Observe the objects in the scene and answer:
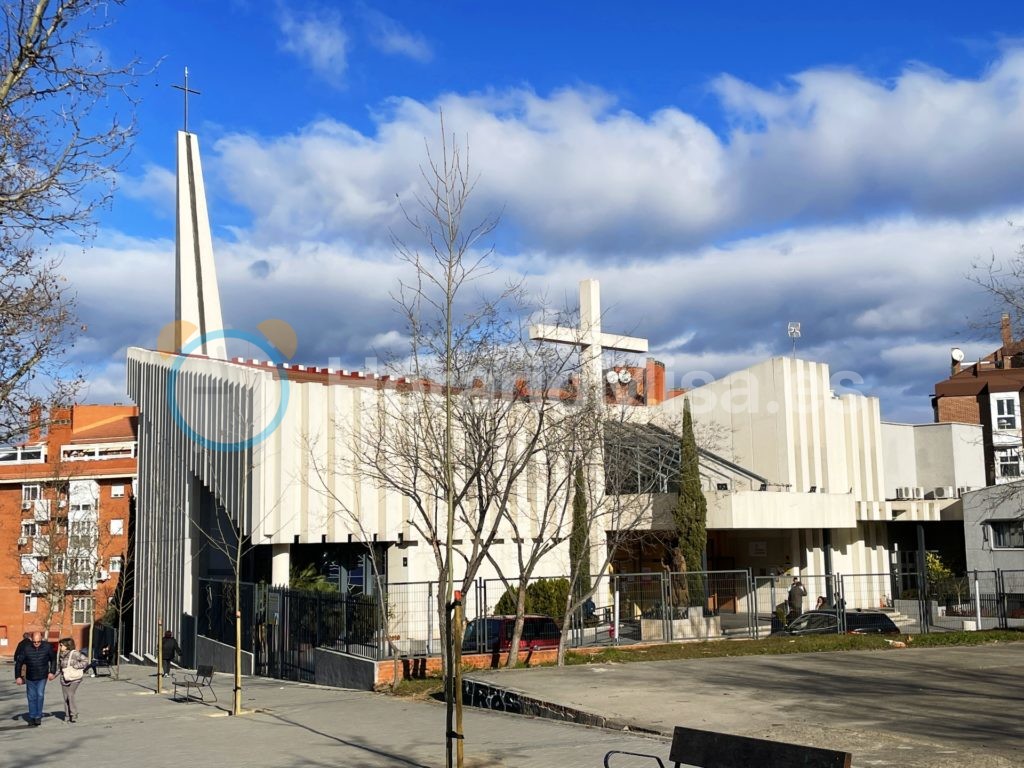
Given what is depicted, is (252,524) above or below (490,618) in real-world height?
above

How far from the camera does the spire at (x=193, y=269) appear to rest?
131 feet

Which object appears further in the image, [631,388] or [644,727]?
[631,388]

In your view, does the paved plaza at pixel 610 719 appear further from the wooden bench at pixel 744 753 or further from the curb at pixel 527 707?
the wooden bench at pixel 744 753

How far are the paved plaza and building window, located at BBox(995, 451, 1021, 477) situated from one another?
29.2 m

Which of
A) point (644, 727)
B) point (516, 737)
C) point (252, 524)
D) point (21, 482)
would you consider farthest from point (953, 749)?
point (21, 482)

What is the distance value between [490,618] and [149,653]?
19.3m

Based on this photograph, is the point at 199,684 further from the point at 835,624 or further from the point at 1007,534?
the point at 1007,534

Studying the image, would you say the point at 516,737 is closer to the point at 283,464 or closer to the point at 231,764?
the point at 231,764

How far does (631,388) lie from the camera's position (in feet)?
108

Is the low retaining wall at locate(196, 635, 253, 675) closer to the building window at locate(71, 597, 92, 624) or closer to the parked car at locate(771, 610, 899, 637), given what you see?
the parked car at locate(771, 610, 899, 637)

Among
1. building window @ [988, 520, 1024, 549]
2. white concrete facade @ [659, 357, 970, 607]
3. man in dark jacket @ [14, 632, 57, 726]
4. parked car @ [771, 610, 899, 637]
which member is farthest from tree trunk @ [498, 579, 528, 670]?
building window @ [988, 520, 1024, 549]

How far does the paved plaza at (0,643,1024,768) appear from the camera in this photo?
10.6m

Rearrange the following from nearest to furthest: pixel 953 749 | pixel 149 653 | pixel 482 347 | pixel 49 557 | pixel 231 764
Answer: pixel 953 749, pixel 231 764, pixel 482 347, pixel 149 653, pixel 49 557

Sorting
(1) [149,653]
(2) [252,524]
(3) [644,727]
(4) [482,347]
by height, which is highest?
(4) [482,347]
